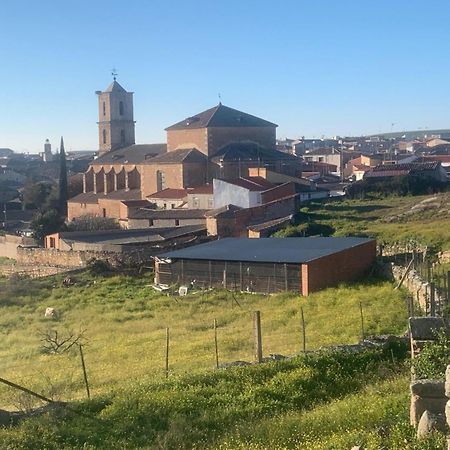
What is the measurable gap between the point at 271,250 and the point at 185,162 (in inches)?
1026

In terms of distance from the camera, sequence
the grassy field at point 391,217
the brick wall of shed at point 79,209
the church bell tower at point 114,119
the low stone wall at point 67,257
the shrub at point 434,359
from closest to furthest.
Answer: the shrub at point 434,359
the grassy field at point 391,217
the low stone wall at point 67,257
the brick wall of shed at point 79,209
the church bell tower at point 114,119

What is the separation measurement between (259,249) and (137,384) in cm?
1348

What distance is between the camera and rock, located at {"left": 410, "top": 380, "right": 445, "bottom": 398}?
261 inches

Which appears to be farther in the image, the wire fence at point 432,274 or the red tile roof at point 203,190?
the red tile roof at point 203,190

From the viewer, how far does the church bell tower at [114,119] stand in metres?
65.8

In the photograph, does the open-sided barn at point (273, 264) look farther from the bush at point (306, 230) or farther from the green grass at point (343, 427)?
the green grass at point (343, 427)

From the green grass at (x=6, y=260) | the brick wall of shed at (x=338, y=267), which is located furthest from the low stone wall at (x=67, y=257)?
the brick wall of shed at (x=338, y=267)

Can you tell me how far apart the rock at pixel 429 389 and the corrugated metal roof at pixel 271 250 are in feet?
43.6

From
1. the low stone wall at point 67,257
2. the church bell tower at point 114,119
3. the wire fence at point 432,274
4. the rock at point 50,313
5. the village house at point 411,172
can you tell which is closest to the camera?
the wire fence at point 432,274

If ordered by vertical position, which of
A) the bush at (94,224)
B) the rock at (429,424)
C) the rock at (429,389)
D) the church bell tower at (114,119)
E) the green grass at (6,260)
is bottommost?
the green grass at (6,260)

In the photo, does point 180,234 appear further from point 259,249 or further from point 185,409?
point 185,409

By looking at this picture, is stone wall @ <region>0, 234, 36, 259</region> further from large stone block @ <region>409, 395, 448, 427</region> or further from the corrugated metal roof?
large stone block @ <region>409, 395, 448, 427</region>

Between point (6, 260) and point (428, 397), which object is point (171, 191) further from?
point (428, 397)

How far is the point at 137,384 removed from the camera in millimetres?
10102
